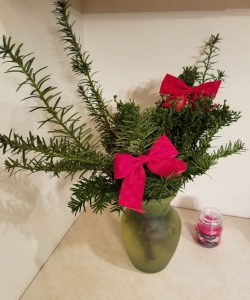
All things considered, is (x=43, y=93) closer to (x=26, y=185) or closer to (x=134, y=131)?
(x=134, y=131)

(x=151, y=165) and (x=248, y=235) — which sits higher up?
(x=151, y=165)

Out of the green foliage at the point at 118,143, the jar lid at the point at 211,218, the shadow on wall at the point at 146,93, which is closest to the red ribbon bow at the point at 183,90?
the green foliage at the point at 118,143

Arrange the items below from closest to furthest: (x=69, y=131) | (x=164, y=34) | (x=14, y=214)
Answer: (x=69, y=131) < (x=14, y=214) < (x=164, y=34)

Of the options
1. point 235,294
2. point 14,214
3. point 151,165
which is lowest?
point 235,294

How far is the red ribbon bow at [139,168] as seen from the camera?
1.17 ft

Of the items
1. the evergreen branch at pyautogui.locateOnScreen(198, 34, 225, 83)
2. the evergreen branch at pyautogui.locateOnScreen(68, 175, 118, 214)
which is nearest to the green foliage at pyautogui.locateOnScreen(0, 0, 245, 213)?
the evergreen branch at pyautogui.locateOnScreen(68, 175, 118, 214)

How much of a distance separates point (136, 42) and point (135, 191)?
0.35 meters

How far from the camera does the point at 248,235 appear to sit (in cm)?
61

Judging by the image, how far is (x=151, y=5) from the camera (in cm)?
54

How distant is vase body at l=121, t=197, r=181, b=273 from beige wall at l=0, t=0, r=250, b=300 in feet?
0.57

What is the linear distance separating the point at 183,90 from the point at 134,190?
0.20 m

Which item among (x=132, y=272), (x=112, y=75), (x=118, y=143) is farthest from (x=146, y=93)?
(x=132, y=272)

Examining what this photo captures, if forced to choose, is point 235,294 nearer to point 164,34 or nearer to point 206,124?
point 206,124

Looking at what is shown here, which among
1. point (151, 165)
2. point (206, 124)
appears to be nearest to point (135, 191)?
point (151, 165)
